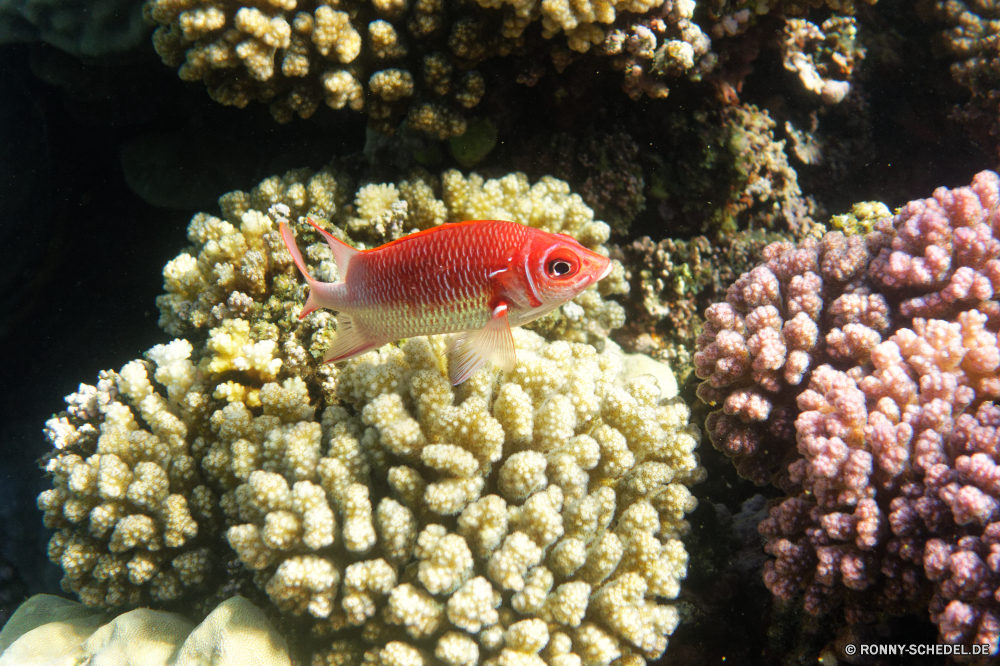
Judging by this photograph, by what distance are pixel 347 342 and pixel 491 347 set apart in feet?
2.17

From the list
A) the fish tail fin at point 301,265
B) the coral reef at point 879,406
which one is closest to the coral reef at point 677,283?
the coral reef at point 879,406

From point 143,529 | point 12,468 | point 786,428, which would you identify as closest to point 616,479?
point 786,428

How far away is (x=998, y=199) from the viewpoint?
8.82ft

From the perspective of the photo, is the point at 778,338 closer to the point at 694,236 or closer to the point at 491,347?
A: the point at 491,347

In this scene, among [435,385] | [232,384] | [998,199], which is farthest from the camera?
[232,384]

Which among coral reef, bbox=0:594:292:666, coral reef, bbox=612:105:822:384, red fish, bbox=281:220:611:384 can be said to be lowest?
coral reef, bbox=0:594:292:666

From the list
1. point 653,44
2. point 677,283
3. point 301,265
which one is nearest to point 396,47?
point 653,44

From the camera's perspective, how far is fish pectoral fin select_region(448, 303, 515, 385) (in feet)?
6.62

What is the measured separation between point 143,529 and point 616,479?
2515 mm

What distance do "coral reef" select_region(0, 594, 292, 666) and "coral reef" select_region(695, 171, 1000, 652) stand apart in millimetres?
2428

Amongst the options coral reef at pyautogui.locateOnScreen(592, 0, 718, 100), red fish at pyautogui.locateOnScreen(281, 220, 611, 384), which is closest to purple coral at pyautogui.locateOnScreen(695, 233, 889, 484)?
red fish at pyautogui.locateOnScreen(281, 220, 611, 384)

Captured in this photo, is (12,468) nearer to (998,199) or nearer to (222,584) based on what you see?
(222,584)

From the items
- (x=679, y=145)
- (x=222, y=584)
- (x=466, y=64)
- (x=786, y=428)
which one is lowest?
(x=222, y=584)

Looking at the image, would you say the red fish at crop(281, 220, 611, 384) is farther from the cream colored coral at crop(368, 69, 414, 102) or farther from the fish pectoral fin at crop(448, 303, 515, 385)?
the cream colored coral at crop(368, 69, 414, 102)
